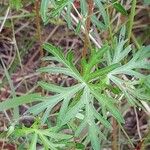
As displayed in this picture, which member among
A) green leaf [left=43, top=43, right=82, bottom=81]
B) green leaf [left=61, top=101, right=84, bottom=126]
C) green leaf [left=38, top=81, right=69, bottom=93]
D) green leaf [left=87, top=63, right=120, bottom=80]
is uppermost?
green leaf [left=43, top=43, right=82, bottom=81]

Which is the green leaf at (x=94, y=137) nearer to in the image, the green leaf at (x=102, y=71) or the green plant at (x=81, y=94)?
the green plant at (x=81, y=94)

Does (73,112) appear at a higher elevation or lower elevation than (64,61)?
lower

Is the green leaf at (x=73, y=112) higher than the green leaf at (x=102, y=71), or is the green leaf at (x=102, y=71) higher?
the green leaf at (x=102, y=71)

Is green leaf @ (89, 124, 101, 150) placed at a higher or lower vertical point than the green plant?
lower

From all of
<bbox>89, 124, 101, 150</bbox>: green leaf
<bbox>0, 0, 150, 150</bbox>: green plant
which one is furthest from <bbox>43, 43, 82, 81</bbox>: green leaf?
<bbox>89, 124, 101, 150</bbox>: green leaf

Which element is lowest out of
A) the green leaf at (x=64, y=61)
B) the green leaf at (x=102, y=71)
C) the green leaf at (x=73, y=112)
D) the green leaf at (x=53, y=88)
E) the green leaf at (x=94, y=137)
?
the green leaf at (x=94, y=137)

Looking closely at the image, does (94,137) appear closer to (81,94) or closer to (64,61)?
(81,94)

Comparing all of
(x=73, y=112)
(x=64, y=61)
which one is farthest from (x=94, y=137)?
(x=64, y=61)

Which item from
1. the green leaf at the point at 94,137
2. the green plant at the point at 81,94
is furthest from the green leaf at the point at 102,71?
the green leaf at the point at 94,137

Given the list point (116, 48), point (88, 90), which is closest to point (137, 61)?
point (116, 48)

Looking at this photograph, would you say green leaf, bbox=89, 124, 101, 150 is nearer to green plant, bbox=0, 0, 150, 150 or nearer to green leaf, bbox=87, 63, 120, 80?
green plant, bbox=0, 0, 150, 150

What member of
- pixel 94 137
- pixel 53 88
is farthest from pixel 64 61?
pixel 94 137

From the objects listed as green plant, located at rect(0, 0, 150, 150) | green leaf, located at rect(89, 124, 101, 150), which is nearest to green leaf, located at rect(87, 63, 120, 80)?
green plant, located at rect(0, 0, 150, 150)
